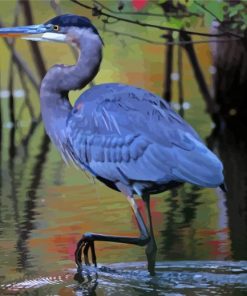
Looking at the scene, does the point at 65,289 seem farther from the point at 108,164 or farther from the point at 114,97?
the point at 114,97

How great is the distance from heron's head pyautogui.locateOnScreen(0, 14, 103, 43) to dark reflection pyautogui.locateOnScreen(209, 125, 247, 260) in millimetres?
1557

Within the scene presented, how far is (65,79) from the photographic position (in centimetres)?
581

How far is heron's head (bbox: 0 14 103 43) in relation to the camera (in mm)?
5801

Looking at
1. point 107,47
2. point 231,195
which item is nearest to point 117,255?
point 231,195

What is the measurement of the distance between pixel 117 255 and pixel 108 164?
2.82ft

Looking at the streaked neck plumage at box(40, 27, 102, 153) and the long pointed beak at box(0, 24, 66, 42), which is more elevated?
the long pointed beak at box(0, 24, 66, 42)

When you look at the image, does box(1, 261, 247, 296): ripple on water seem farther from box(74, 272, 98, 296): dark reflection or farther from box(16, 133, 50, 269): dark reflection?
box(16, 133, 50, 269): dark reflection

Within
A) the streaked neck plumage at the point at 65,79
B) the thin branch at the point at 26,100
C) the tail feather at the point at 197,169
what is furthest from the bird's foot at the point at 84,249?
the thin branch at the point at 26,100

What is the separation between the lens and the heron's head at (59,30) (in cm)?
580

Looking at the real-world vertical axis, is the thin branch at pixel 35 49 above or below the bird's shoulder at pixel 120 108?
below

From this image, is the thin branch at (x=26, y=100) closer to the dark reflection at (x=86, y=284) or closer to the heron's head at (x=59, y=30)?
the heron's head at (x=59, y=30)

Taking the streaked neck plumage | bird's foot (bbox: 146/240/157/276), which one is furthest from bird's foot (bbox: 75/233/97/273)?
the streaked neck plumage

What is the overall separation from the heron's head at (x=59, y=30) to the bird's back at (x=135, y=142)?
328 mm

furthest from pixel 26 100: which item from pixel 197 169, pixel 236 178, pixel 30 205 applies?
pixel 197 169
